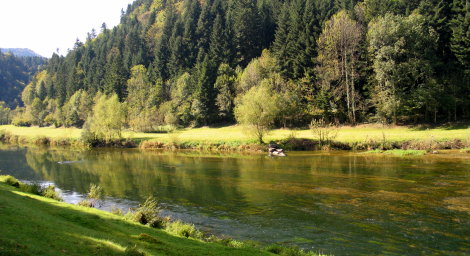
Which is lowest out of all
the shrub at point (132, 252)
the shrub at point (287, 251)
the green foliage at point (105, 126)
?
the shrub at point (287, 251)

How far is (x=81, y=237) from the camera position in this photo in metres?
12.9

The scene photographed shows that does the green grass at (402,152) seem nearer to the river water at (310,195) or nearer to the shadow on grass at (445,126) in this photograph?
the river water at (310,195)

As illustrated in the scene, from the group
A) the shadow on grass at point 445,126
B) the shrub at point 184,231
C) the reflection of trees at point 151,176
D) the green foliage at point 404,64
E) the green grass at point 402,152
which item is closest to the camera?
the shrub at point 184,231

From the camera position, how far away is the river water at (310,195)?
63.3 ft

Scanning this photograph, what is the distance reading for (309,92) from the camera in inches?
3450

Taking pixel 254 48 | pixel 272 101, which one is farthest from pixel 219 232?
pixel 254 48

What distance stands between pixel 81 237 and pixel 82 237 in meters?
0.04

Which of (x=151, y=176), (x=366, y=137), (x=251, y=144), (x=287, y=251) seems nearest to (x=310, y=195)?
(x=287, y=251)

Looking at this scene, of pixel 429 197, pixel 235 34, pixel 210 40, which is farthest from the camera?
pixel 210 40

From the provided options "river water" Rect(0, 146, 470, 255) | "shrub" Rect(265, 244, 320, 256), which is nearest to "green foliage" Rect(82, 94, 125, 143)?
"river water" Rect(0, 146, 470, 255)

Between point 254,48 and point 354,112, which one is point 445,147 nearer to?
point 354,112

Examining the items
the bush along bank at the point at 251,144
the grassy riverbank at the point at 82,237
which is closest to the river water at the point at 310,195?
the grassy riverbank at the point at 82,237

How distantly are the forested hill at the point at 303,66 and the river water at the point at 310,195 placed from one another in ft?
87.1

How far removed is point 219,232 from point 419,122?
6301cm
